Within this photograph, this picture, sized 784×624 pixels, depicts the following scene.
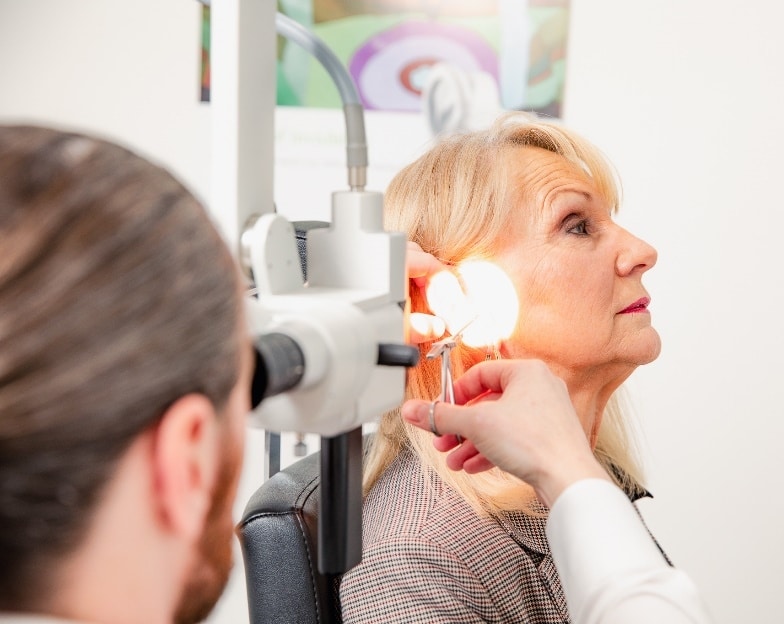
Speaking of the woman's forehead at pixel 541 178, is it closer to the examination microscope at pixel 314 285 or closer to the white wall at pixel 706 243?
the examination microscope at pixel 314 285

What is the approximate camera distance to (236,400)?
1.70 feet

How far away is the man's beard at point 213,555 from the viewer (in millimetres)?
530

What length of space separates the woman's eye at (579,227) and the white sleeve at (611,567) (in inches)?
21.8

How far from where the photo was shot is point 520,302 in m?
1.27

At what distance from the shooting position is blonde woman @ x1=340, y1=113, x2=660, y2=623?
44.3 inches

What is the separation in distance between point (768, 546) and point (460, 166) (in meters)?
1.43

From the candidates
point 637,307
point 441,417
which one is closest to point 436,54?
point 637,307

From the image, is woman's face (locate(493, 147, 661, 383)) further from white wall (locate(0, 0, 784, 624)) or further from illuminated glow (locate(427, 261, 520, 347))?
white wall (locate(0, 0, 784, 624))

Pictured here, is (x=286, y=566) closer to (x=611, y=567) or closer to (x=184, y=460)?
(x=611, y=567)

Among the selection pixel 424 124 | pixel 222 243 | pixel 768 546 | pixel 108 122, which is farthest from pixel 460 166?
pixel 108 122

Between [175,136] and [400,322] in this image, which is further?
[175,136]

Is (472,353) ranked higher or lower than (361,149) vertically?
lower

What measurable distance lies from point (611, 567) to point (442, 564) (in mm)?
298

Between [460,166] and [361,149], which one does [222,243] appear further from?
[460,166]
